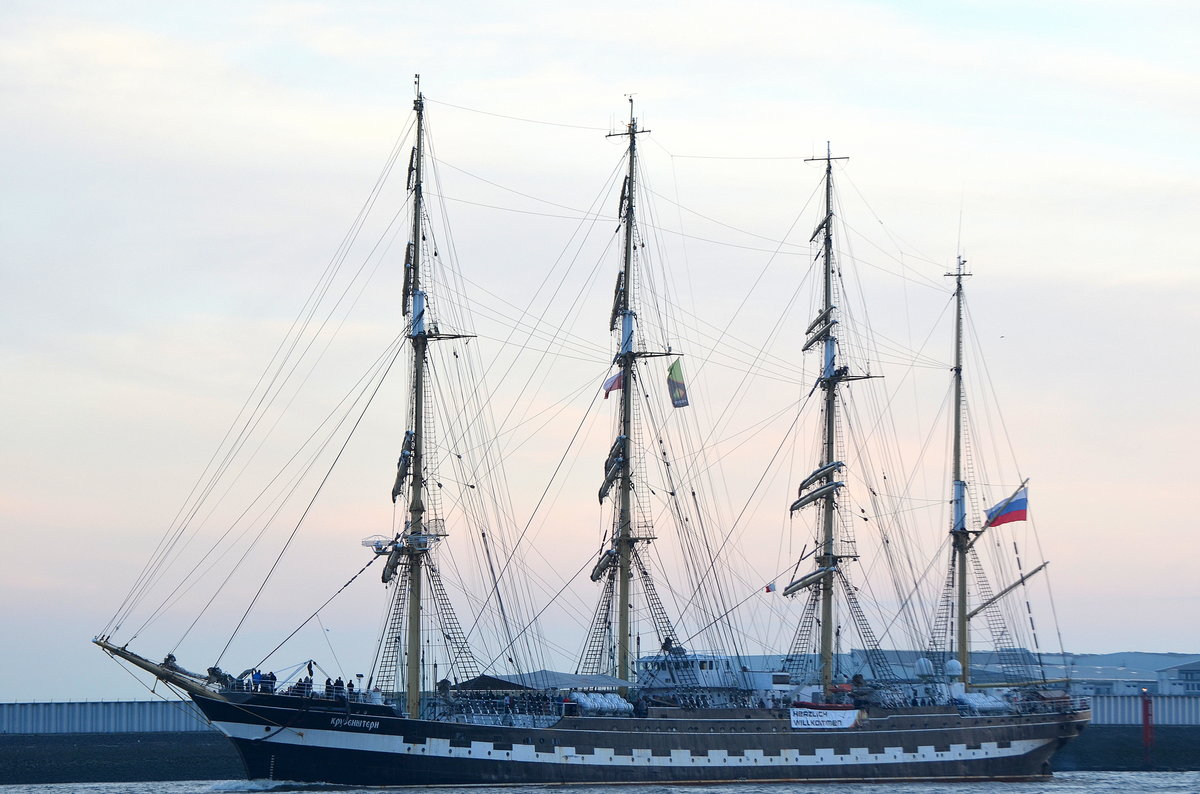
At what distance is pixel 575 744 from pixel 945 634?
105 feet

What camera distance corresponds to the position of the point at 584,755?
75125 millimetres

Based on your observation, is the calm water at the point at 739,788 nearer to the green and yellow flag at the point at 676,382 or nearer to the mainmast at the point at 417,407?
the mainmast at the point at 417,407

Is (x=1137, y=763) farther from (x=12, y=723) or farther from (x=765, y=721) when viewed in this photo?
(x=12, y=723)

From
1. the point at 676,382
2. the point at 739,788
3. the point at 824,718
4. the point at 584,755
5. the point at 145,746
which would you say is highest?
the point at 676,382

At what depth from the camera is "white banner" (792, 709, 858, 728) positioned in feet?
269

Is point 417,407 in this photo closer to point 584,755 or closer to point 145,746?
point 584,755

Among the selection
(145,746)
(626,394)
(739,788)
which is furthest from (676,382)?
(145,746)

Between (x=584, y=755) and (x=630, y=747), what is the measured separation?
2573 mm

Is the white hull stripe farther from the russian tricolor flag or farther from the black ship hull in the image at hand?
the russian tricolor flag

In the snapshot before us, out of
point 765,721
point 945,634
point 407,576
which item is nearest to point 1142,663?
point 945,634

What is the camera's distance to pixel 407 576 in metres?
77.7

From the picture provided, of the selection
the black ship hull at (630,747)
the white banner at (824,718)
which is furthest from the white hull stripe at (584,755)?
the white banner at (824,718)

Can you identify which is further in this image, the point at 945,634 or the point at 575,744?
the point at 945,634

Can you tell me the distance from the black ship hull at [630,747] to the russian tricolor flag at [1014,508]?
11394 millimetres
